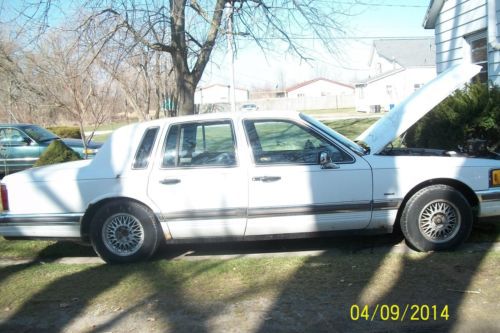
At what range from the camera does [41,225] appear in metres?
5.35

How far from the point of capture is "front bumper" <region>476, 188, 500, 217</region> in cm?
519

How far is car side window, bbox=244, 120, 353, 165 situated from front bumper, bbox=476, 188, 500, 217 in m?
1.33

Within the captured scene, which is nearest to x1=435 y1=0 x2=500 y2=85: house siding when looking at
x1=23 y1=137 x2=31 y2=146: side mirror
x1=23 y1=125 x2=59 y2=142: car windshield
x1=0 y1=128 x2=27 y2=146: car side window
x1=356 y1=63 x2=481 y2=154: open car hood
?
x1=356 y1=63 x2=481 y2=154: open car hood

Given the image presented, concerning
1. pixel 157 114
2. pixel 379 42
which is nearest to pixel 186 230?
pixel 157 114

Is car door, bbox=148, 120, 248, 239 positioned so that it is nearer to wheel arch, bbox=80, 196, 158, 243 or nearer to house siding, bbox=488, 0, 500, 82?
wheel arch, bbox=80, 196, 158, 243

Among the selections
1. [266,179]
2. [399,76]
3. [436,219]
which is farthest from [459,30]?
[399,76]

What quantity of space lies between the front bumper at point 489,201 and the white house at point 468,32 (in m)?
4.04

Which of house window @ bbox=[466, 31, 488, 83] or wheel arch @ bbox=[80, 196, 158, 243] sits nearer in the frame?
wheel arch @ bbox=[80, 196, 158, 243]

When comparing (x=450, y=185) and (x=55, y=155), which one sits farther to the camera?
(x=55, y=155)

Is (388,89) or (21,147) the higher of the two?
(388,89)

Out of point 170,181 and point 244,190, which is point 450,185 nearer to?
point 244,190

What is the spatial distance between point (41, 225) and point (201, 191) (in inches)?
65.8

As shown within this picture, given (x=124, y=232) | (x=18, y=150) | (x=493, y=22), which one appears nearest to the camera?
(x=124, y=232)
